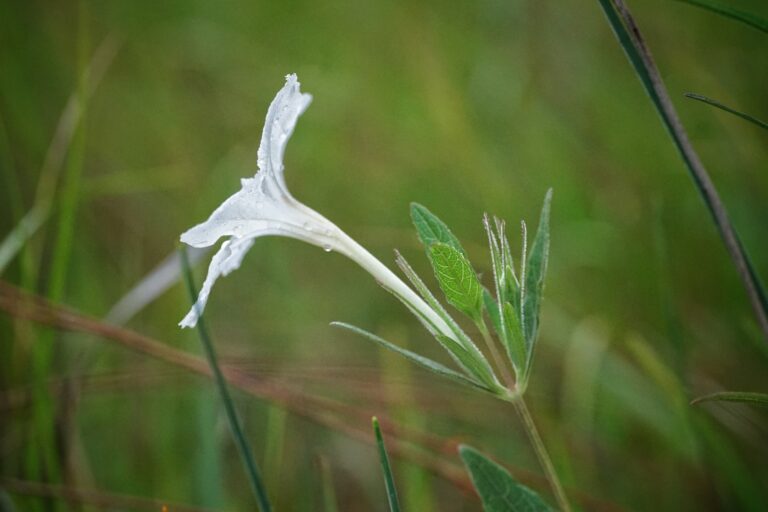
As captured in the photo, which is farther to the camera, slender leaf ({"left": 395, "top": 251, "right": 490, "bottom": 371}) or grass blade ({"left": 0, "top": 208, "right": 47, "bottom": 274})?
grass blade ({"left": 0, "top": 208, "right": 47, "bottom": 274})

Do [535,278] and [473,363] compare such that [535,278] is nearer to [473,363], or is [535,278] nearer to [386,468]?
[473,363]

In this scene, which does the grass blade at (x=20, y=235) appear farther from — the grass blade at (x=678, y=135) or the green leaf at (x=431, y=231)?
the grass blade at (x=678, y=135)

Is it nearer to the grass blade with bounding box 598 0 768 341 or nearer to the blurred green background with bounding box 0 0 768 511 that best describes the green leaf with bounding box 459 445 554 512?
the grass blade with bounding box 598 0 768 341

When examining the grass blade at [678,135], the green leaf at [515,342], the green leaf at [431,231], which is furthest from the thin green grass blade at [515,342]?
the grass blade at [678,135]

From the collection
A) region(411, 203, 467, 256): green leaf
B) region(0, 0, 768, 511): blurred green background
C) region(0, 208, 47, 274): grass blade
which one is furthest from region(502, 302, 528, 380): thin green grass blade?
region(0, 208, 47, 274): grass blade

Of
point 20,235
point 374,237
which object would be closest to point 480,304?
point 20,235

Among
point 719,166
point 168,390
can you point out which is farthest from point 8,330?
point 719,166

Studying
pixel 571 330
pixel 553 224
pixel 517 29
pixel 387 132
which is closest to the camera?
pixel 571 330

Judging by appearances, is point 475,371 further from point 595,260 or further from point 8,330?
point 8,330
